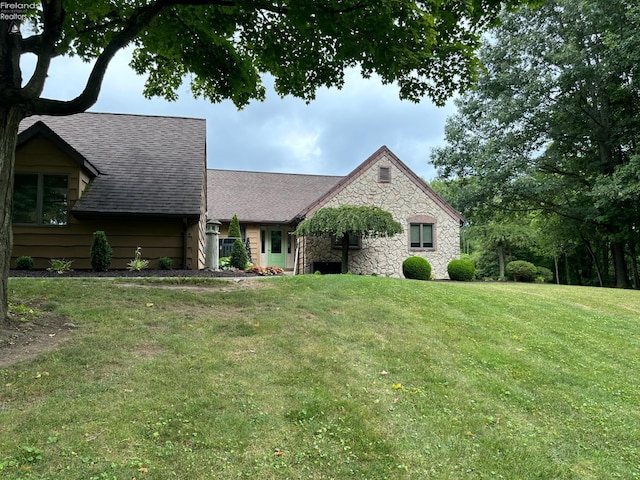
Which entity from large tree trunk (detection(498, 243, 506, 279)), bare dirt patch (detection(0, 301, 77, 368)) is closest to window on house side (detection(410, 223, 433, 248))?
large tree trunk (detection(498, 243, 506, 279))

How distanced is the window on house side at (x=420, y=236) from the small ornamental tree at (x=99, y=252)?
12824mm

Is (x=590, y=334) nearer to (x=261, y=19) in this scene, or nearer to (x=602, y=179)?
(x=261, y=19)

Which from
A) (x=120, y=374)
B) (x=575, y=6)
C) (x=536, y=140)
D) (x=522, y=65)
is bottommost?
(x=120, y=374)

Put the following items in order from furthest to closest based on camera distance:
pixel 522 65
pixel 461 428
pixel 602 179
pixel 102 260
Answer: pixel 522 65 < pixel 602 179 < pixel 102 260 < pixel 461 428

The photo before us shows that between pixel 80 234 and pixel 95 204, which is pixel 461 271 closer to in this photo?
pixel 95 204

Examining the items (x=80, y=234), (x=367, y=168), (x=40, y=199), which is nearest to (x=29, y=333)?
(x=80, y=234)

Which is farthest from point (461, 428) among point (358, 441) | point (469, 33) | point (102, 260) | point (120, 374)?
point (102, 260)

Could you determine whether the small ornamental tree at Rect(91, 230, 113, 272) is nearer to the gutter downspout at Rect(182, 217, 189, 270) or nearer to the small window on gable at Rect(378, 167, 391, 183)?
the gutter downspout at Rect(182, 217, 189, 270)

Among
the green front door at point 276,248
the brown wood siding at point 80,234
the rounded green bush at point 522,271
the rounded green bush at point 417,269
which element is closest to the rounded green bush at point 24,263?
the brown wood siding at point 80,234

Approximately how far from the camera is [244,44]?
8281mm

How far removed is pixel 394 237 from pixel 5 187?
50.1 feet

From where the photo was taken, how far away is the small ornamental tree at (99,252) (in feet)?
32.2

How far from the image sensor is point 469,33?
689cm

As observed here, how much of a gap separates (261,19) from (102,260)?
6.82 m
